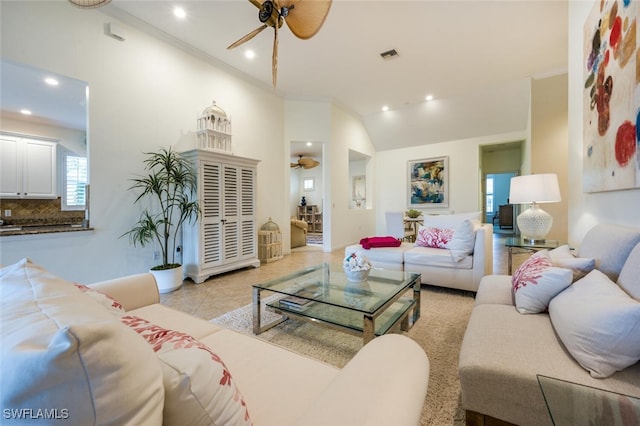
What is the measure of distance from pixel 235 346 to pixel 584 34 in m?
3.49

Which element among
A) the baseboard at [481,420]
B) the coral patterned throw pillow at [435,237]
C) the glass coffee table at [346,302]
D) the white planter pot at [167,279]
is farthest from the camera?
the coral patterned throw pillow at [435,237]

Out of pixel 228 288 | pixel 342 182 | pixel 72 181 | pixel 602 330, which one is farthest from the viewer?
pixel 342 182

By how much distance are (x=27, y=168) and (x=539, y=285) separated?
644cm

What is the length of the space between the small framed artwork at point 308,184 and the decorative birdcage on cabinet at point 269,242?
4.95 m

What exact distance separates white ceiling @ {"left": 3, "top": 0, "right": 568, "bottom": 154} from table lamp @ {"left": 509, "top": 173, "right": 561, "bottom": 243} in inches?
81.9

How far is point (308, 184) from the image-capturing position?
9859 millimetres

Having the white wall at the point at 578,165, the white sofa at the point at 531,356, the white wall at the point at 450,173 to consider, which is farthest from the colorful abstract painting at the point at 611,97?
the white wall at the point at 450,173

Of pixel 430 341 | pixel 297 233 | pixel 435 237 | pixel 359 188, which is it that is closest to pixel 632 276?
pixel 430 341

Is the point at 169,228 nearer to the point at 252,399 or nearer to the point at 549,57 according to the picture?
the point at 252,399

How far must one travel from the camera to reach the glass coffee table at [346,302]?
1720 mm

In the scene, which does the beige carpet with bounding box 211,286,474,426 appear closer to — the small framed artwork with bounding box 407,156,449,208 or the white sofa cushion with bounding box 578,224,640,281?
the white sofa cushion with bounding box 578,224,640,281

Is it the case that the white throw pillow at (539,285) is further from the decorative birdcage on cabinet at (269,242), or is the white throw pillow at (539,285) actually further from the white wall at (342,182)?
the white wall at (342,182)

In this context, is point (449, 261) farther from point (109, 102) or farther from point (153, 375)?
point (109, 102)

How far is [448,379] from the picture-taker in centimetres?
152
